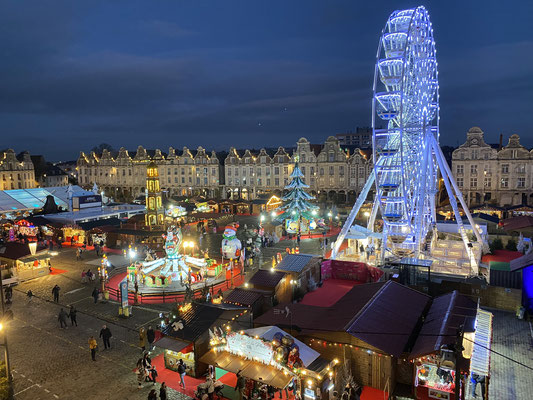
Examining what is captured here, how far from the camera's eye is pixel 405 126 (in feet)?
92.9

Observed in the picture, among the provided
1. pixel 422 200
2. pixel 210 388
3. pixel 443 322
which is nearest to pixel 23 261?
pixel 210 388

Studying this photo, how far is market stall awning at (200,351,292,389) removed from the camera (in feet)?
37.7

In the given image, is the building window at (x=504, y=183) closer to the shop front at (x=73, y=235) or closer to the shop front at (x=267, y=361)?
the shop front at (x=267, y=361)

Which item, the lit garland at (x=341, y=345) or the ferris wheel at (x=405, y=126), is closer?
the lit garland at (x=341, y=345)

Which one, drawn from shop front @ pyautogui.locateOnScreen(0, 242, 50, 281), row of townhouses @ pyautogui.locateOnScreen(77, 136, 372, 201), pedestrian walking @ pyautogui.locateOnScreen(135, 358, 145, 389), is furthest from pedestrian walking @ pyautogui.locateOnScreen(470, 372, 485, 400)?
row of townhouses @ pyautogui.locateOnScreen(77, 136, 372, 201)

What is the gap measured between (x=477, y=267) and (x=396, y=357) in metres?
16.1

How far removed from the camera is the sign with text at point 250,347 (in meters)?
12.1

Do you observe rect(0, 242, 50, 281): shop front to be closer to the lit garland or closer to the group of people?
the group of people

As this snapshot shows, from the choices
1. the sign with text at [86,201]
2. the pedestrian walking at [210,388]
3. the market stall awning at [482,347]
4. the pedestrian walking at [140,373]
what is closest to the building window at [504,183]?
the market stall awning at [482,347]

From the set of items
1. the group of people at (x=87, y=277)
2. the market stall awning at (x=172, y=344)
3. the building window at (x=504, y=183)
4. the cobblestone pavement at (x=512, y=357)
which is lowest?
the cobblestone pavement at (x=512, y=357)

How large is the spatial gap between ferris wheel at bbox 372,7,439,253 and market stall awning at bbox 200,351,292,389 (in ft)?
60.6

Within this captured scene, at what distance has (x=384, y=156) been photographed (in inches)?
1168

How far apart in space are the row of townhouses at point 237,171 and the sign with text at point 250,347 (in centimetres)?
4627

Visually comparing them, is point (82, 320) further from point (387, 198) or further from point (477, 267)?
point (477, 267)
